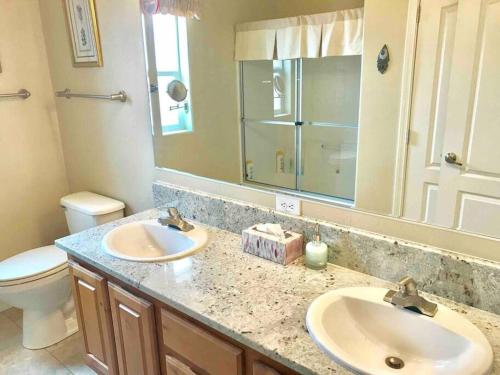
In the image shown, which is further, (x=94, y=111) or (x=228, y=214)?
(x=94, y=111)

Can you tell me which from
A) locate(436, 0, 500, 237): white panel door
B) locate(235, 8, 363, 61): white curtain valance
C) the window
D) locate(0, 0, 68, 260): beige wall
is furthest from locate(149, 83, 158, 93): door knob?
locate(436, 0, 500, 237): white panel door

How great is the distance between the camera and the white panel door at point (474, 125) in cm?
100

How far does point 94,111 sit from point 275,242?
1429 millimetres

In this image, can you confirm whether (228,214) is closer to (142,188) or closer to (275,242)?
(275,242)

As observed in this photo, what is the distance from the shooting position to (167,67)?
1.85 m

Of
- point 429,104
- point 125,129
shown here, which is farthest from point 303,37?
point 125,129

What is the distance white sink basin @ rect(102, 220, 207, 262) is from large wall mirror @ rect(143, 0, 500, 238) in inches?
11.4

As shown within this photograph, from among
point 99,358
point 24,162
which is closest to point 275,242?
point 99,358

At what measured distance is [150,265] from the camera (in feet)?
4.70

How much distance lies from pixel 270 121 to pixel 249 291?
0.67m

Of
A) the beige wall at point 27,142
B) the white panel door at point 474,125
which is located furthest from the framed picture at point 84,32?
the white panel door at point 474,125

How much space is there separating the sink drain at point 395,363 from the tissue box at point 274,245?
448mm

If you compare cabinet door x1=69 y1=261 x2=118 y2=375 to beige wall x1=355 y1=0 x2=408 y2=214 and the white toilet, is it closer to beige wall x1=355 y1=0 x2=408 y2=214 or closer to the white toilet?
the white toilet

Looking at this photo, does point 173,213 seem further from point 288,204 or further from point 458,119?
point 458,119
